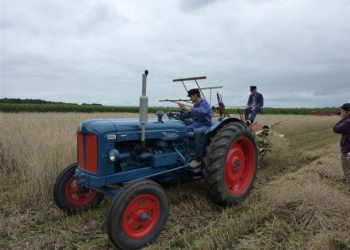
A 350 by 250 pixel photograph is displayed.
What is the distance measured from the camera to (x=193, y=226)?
13.2ft

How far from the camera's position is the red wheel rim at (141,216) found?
3480mm

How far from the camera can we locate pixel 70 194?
14.7 feet

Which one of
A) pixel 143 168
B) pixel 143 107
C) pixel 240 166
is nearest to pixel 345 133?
pixel 240 166

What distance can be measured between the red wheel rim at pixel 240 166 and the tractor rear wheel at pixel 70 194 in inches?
73.8

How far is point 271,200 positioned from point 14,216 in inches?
127

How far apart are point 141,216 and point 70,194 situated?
1.36 meters

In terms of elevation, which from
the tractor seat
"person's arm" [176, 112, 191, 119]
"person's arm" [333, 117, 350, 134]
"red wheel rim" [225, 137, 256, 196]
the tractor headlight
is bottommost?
"red wheel rim" [225, 137, 256, 196]

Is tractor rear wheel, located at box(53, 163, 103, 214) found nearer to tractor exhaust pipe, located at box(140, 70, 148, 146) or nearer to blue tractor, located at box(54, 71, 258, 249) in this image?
blue tractor, located at box(54, 71, 258, 249)

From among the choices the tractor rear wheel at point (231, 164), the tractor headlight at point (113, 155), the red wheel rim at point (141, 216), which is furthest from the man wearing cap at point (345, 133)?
the tractor headlight at point (113, 155)

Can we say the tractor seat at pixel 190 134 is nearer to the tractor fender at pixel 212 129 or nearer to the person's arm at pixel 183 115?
the tractor fender at pixel 212 129

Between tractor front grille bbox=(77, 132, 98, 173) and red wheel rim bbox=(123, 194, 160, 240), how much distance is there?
668mm

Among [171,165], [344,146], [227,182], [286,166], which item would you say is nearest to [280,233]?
[227,182]

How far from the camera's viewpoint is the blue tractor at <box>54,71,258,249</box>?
11.6ft

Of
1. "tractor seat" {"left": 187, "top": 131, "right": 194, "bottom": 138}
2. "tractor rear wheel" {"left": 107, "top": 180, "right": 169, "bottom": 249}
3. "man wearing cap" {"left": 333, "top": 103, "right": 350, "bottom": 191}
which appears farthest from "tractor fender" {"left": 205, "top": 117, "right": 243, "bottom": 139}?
"man wearing cap" {"left": 333, "top": 103, "right": 350, "bottom": 191}
